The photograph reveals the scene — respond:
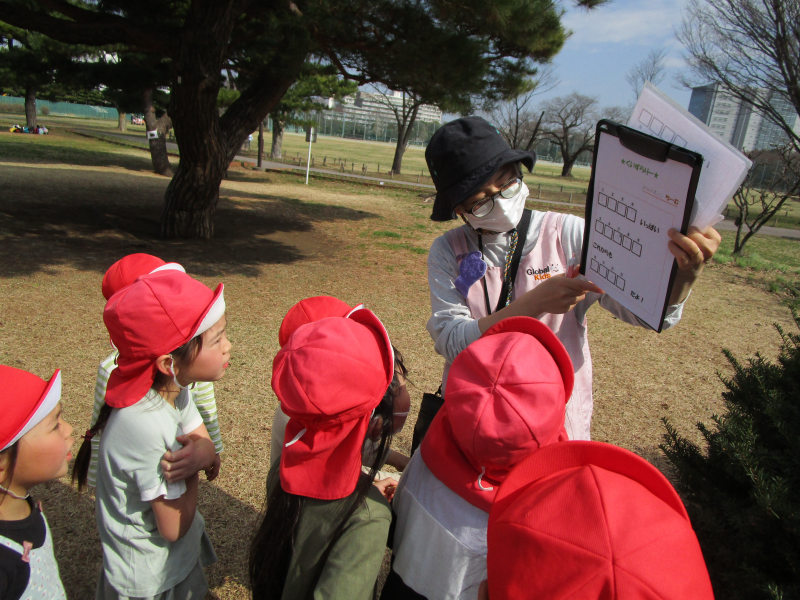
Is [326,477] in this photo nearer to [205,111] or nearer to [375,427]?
[375,427]

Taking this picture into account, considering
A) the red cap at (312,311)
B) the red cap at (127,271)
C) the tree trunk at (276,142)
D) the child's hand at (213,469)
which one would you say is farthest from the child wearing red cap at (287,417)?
the tree trunk at (276,142)

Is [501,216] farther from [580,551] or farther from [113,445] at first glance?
[113,445]

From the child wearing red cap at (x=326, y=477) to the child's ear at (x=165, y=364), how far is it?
430mm

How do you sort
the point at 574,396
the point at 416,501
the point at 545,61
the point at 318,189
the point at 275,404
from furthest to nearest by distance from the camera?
the point at 318,189 → the point at 545,61 → the point at 275,404 → the point at 574,396 → the point at 416,501

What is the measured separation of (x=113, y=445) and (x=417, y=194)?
18090mm

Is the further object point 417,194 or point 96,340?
point 417,194

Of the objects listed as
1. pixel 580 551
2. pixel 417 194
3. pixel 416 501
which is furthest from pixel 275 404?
pixel 417 194

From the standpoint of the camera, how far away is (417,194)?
18984mm

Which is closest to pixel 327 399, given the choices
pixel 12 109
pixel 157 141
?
pixel 157 141

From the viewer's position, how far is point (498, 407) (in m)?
1.13

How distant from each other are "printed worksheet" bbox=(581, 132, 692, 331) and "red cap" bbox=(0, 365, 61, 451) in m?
1.39

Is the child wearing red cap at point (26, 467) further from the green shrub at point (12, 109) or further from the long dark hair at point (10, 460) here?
the green shrub at point (12, 109)

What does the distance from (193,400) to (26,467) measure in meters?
0.66

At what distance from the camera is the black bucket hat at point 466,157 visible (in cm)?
154
